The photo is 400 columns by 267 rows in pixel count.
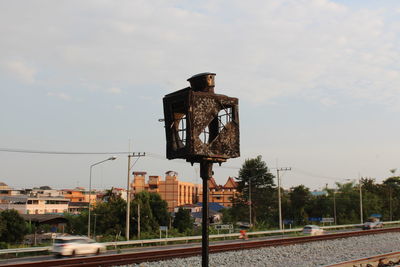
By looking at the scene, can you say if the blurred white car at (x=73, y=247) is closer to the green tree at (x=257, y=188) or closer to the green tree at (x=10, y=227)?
the green tree at (x=10, y=227)

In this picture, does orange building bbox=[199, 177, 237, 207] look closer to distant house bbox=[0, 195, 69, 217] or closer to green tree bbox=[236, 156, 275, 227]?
distant house bbox=[0, 195, 69, 217]

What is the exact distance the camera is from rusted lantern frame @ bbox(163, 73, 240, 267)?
18.3 feet

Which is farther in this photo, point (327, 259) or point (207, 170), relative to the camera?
point (327, 259)

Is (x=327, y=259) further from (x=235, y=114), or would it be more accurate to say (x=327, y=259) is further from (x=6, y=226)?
(x=6, y=226)

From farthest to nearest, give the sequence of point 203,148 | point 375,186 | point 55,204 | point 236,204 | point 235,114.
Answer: point 55,204
point 375,186
point 236,204
point 235,114
point 203,148

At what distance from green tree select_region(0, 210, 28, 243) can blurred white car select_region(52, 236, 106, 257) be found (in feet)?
152

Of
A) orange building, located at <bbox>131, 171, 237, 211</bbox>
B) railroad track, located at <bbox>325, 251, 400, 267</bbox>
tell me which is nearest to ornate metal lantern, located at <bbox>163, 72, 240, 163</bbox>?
railroad track, located at <bbox>325, 251, 400, 267</bbox>

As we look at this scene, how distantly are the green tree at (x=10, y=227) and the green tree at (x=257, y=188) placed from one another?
4038 centimetres

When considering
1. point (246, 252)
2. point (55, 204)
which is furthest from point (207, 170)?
point (55, 204)

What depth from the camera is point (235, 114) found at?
241 inches

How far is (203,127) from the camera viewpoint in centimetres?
573

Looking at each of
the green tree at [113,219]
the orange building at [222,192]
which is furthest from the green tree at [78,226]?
the orange building at [222,192]

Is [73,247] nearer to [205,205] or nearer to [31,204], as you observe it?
[205,205]

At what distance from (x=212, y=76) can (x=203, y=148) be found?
3.68 feet
